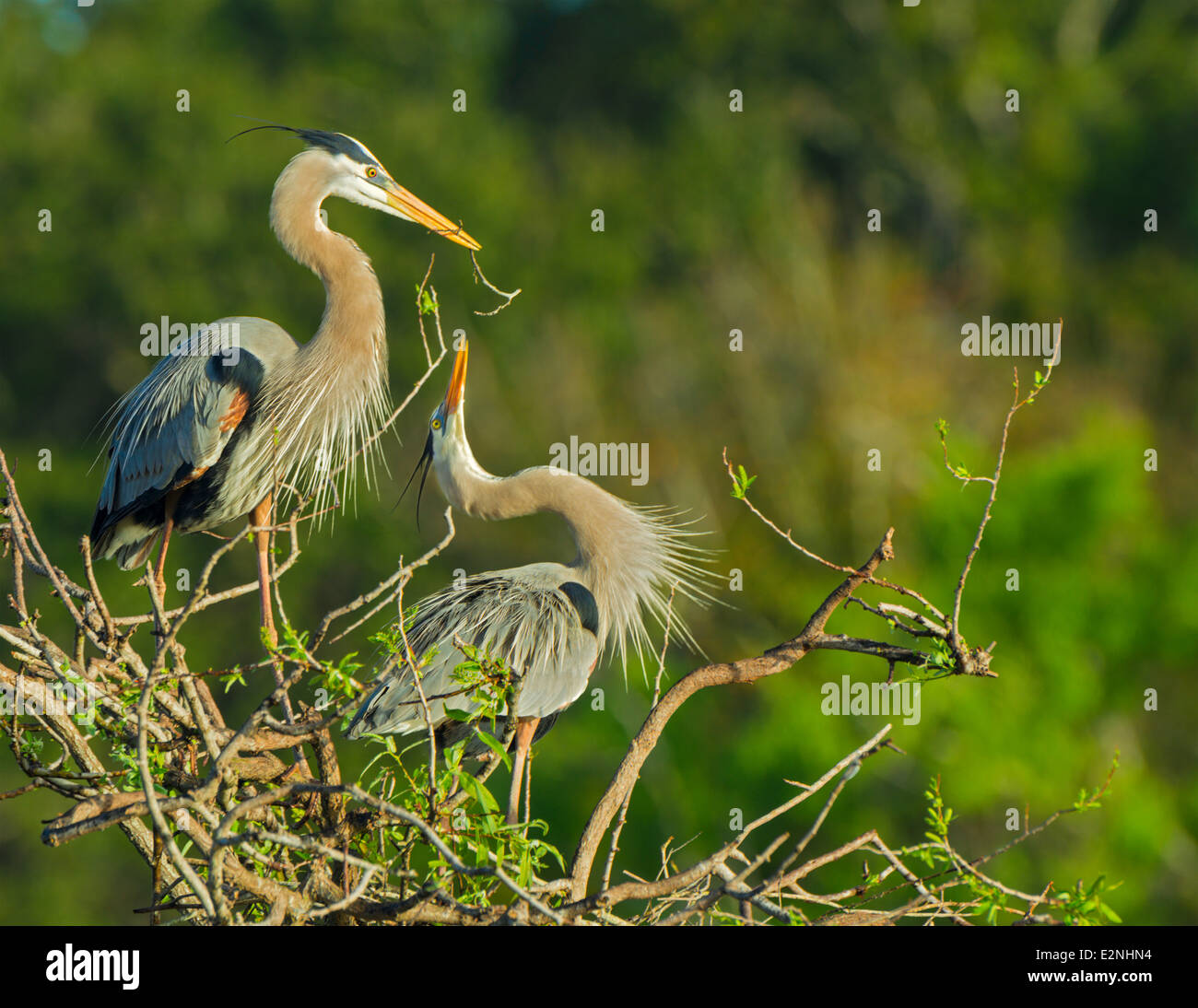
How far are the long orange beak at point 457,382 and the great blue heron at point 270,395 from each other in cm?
69

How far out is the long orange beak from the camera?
416 cm

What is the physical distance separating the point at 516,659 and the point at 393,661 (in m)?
0.91

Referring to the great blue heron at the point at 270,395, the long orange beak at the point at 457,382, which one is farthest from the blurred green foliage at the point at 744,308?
the long orange beak at the point at 457,382

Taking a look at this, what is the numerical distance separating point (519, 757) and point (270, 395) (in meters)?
1.76

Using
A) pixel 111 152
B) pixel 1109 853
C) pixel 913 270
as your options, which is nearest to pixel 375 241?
pixel 111 152

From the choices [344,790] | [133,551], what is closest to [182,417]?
[133,551]

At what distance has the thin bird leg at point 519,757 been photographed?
365 centimetres

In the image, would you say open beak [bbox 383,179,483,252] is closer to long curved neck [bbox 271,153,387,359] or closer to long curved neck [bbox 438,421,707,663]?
long curved neck [bbox 271,153,387,359]

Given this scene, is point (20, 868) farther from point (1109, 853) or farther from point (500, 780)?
point (1109, 853)

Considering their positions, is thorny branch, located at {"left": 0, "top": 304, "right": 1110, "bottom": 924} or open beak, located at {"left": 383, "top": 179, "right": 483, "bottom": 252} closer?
thorny branch, located at {"left": 0, "top": 304, "right": 1110, "bottom": 924}

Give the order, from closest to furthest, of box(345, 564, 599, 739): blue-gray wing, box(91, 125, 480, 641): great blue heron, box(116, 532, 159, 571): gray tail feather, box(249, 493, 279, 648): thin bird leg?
box(345, 564, 599, 739): blue-gray wing → box(249, 493, 279, 648): thin bird leg → box(91, 125, 480, 641): great blue heron → box(116, 532, 159, 571): gray tail feather

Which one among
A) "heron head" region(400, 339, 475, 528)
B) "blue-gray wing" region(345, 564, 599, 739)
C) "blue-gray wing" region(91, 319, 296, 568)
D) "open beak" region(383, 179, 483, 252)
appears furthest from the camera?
"blue-gray wing" region(91, 319, 296, 568)

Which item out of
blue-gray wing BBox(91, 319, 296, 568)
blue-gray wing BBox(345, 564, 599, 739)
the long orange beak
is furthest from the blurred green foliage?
the long orange beak

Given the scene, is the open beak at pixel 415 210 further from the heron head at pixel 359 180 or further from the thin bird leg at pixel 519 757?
the thin bird leg at pixel 519 757
